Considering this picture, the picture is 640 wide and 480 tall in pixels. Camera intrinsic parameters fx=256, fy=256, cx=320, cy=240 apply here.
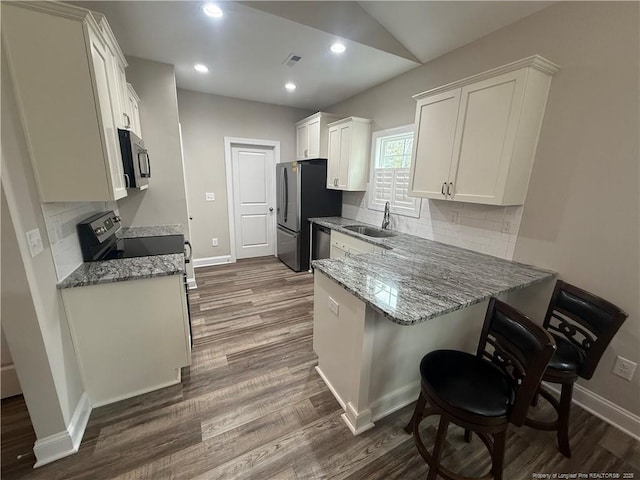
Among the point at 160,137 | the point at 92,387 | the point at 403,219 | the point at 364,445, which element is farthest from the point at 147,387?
the point at 403,219

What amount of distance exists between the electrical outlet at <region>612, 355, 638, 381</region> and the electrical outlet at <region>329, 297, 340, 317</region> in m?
1.85

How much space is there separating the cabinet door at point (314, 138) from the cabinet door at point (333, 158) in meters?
0.25

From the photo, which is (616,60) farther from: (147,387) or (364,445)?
(147,387)

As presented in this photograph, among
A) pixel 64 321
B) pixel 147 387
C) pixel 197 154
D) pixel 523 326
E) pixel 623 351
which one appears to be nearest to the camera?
pixel 523 326

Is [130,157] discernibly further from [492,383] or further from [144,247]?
[492,383]

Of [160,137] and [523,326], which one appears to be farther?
[160,137]

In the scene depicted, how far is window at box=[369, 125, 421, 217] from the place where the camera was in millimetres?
3061

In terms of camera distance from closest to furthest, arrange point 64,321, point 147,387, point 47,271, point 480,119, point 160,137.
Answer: point 47,271 < point 64,321 < point 147,387 < point 480,119 < point 160,137

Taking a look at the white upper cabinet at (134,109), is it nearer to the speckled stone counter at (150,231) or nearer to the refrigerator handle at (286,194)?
the speckled stone counter at (150,231)

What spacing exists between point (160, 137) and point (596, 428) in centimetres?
462

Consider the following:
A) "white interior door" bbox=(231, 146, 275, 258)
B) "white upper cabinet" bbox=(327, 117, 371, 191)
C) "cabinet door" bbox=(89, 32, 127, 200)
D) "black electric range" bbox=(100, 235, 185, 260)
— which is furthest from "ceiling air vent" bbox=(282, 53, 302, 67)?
"black electric range" bbox=(100, 235, 185, 260)

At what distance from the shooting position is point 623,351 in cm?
164

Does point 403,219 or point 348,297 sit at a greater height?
point 403,219

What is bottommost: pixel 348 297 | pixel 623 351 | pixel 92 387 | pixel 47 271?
pixel 92 387
